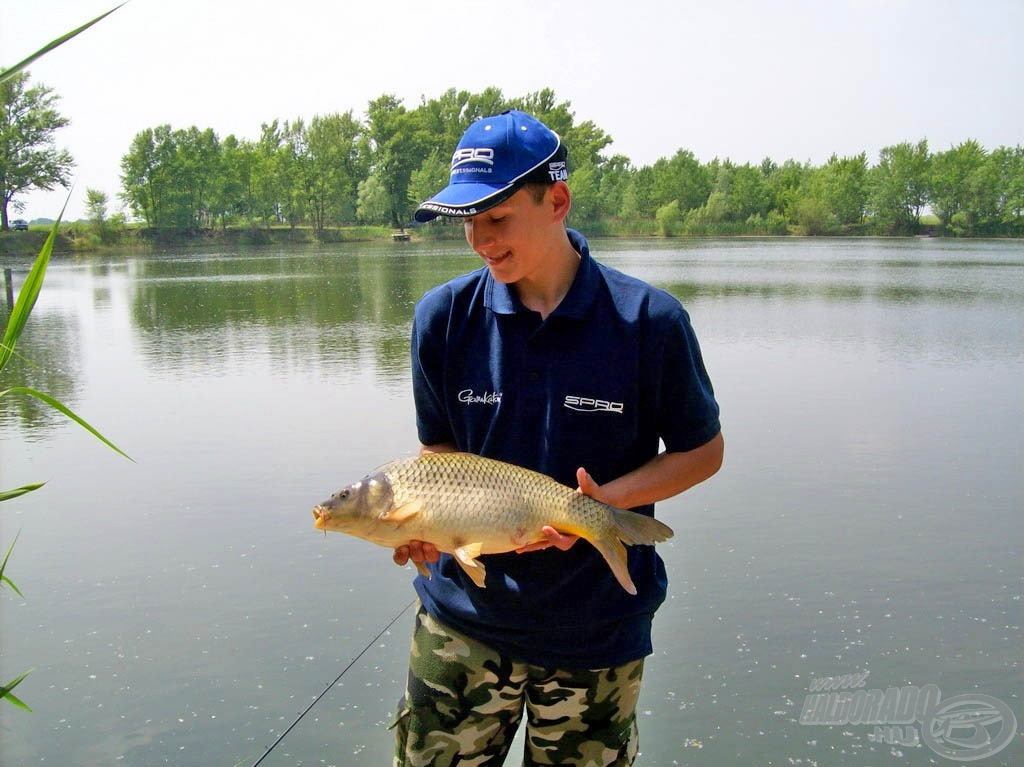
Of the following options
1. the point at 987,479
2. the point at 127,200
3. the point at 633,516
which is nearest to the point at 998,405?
the point at 987,479

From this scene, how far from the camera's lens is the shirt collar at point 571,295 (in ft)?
7.07

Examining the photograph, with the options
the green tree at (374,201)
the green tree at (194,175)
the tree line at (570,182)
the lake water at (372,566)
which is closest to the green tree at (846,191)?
the tree line at (570,182)

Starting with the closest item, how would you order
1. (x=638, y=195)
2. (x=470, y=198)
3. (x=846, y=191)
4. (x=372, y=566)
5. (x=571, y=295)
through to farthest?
1. (x=470, y=198)
2. (x=571, y=295)
3. (x=372, y=566)
4. (x=846, y=191)
5. (x=638, y=195)

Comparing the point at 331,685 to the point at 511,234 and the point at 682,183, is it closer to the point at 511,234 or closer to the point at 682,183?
the point at 511,234

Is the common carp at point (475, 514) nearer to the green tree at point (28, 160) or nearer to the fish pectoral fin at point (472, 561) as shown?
the fish pectoral fin at point (472, 561)

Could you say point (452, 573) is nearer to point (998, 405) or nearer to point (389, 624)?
point (389, 624)

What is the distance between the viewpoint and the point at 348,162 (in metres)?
79.8

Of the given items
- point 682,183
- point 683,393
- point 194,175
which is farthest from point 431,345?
point 682,183

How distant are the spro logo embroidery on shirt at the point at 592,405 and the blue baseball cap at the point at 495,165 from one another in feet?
1.47

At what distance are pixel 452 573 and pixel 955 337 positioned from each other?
504 inches

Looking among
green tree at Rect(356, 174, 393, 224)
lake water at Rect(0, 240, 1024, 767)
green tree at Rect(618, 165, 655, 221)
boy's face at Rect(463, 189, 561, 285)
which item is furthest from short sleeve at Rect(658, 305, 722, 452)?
green tree at Rect(618, 165, 655, 221)

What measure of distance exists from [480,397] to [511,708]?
0.71 m

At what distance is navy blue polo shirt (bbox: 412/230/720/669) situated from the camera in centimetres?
213

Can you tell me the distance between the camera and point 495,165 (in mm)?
2094
